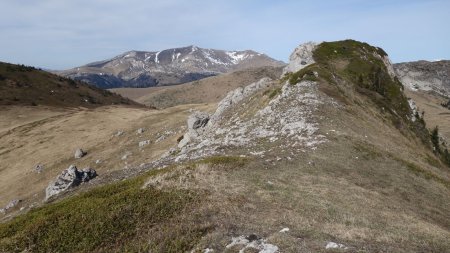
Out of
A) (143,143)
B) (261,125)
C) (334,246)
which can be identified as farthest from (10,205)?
(334,246)

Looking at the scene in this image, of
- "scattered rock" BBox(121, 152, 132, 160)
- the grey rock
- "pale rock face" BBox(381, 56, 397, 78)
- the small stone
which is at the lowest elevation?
"scattered rock" BBox(121, 152, 132, 160)

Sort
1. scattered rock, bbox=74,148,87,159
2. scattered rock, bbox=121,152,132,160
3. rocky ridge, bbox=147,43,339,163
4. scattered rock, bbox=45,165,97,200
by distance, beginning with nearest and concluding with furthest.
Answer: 1. rocky ridge, bbox=147,43,339,163
2. scattered rock, bbox=45,165,97,200
3. scattered rock, bbox=121,152,132,160
4. scattered rock, bbox=74,148,87,159

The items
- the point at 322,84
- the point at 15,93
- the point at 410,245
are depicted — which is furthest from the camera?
the point at 15,93

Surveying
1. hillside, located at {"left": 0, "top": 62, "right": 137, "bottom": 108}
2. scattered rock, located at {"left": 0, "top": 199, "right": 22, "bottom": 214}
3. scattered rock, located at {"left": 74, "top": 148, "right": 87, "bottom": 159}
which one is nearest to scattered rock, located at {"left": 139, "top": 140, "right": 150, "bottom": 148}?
scattered rock, located at {"left": 74, "top": 148, "right": 87, "bottom": 159}

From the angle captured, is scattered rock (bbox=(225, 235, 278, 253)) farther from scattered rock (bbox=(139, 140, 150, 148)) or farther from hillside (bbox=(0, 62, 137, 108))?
hillside (bbox=(0, 62, 137, 108))

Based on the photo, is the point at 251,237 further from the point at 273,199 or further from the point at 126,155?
the point at 126,155

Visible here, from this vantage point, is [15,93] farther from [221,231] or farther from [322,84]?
[221,231]

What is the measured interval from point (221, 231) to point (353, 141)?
23.5m

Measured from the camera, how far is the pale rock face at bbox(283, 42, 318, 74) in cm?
7656

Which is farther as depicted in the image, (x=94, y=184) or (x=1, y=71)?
(x=1, y=71)

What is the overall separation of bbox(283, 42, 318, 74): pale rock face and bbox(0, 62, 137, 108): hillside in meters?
118

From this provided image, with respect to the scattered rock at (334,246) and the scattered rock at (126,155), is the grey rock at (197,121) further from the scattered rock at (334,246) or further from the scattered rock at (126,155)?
the scattered rock at (334,246)

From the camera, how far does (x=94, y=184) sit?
121ft

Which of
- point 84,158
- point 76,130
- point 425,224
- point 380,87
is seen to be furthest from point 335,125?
point 76,130
